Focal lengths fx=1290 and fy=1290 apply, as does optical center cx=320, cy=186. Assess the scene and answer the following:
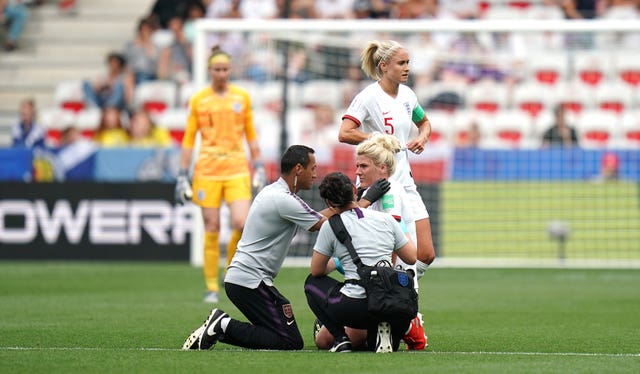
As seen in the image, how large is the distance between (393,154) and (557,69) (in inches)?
475

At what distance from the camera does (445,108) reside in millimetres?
20484

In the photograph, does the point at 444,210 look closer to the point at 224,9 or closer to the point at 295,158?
the point at 224,9

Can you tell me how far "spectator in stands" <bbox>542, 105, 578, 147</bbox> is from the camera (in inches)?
755

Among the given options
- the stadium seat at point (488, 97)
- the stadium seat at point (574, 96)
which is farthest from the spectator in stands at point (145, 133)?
the stadium seat at point (574, 96)

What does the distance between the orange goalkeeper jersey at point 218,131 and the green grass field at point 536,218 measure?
637 cm

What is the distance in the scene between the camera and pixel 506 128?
20.4 meters

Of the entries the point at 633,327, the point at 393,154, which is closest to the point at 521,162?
the point at 633,327

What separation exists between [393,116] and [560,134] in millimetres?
10022

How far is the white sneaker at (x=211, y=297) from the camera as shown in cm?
1288

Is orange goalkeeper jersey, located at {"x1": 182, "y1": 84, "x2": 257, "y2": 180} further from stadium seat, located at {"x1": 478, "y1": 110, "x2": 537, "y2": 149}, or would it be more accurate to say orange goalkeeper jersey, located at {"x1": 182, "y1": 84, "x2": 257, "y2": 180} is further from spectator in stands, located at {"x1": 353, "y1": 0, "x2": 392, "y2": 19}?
spectator in stands, located at {"x1": 353, "y1": 0, "x2": 392, "y2": 19}

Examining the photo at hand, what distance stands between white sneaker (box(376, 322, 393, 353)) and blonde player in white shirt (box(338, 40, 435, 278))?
1153 mm

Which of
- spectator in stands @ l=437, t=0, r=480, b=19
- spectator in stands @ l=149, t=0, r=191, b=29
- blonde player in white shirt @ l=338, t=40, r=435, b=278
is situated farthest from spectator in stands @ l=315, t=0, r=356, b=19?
blonde player in white shirt @ l=338, t=40, r=435, b=278

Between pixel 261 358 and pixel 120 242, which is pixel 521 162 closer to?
pixel 120 242

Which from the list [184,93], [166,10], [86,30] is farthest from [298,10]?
[86,30]
